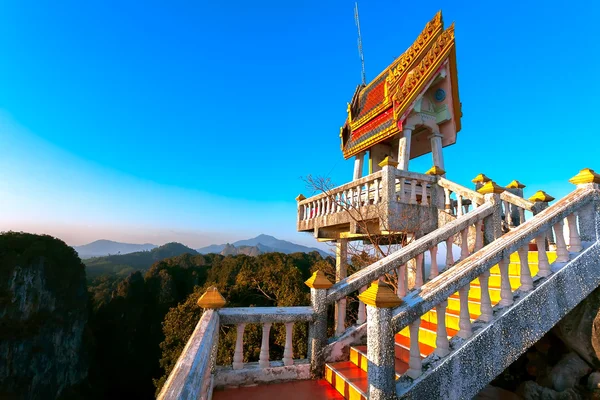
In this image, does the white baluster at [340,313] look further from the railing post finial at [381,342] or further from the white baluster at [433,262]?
the white baluster at [433,262]

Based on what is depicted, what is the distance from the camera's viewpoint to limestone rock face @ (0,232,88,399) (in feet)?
121

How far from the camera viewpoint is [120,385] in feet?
127

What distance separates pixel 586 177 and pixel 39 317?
58.1 m

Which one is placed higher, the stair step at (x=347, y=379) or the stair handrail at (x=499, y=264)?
the stair handrail at (x=499, y=264)

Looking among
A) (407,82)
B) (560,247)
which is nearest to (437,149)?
(407,82)

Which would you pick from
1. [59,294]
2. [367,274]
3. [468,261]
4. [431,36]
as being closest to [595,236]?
[468,261]

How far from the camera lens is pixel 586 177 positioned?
15.0 feet

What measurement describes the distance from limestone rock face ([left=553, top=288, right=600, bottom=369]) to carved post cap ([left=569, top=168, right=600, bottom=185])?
162 centimetres

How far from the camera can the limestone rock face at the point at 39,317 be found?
3697cm

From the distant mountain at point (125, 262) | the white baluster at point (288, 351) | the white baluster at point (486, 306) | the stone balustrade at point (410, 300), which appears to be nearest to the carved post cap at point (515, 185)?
the stone balustrade at point (410, 300)

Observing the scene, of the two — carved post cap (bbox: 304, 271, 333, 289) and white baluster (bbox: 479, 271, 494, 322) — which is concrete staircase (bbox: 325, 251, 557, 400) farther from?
carved post cap (bbox: 304, 271, 333, 289)

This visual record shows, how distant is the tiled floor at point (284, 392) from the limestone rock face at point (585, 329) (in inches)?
134

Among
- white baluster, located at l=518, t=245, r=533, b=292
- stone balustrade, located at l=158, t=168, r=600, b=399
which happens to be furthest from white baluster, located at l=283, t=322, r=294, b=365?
white baluster, located at l=518, t=245, r=533, b=292

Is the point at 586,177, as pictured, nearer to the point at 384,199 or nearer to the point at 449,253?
the point at 449,253
